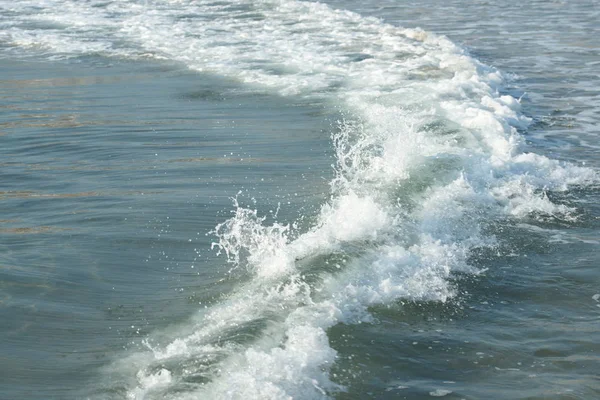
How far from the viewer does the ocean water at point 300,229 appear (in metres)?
5.66

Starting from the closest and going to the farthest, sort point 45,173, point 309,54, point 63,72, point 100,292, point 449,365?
point 449,365 → point 100,292 → point 45,173 → point 63,72 → point 309,54

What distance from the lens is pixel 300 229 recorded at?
320 inches

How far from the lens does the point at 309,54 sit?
58.8 ft

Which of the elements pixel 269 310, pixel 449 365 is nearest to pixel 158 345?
pixel 269 310

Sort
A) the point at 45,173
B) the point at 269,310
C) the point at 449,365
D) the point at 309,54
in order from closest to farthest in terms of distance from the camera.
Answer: the point at 449,365
the point at 269,310
the point at 45,173
the point at 309,54

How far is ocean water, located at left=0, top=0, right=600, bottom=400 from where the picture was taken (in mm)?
5664

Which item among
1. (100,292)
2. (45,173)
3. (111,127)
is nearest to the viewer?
(100,292)

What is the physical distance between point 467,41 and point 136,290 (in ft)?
49.4

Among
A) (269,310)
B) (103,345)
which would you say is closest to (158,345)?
(103,345)

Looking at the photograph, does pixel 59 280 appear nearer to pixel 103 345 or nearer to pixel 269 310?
pixel 103 345

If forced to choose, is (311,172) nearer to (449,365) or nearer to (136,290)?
(136,290)

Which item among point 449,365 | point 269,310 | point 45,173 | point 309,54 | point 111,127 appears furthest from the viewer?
point 309,54

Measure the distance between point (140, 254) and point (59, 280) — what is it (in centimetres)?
83

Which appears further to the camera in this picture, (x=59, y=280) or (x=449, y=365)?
(x=59, y=280)
